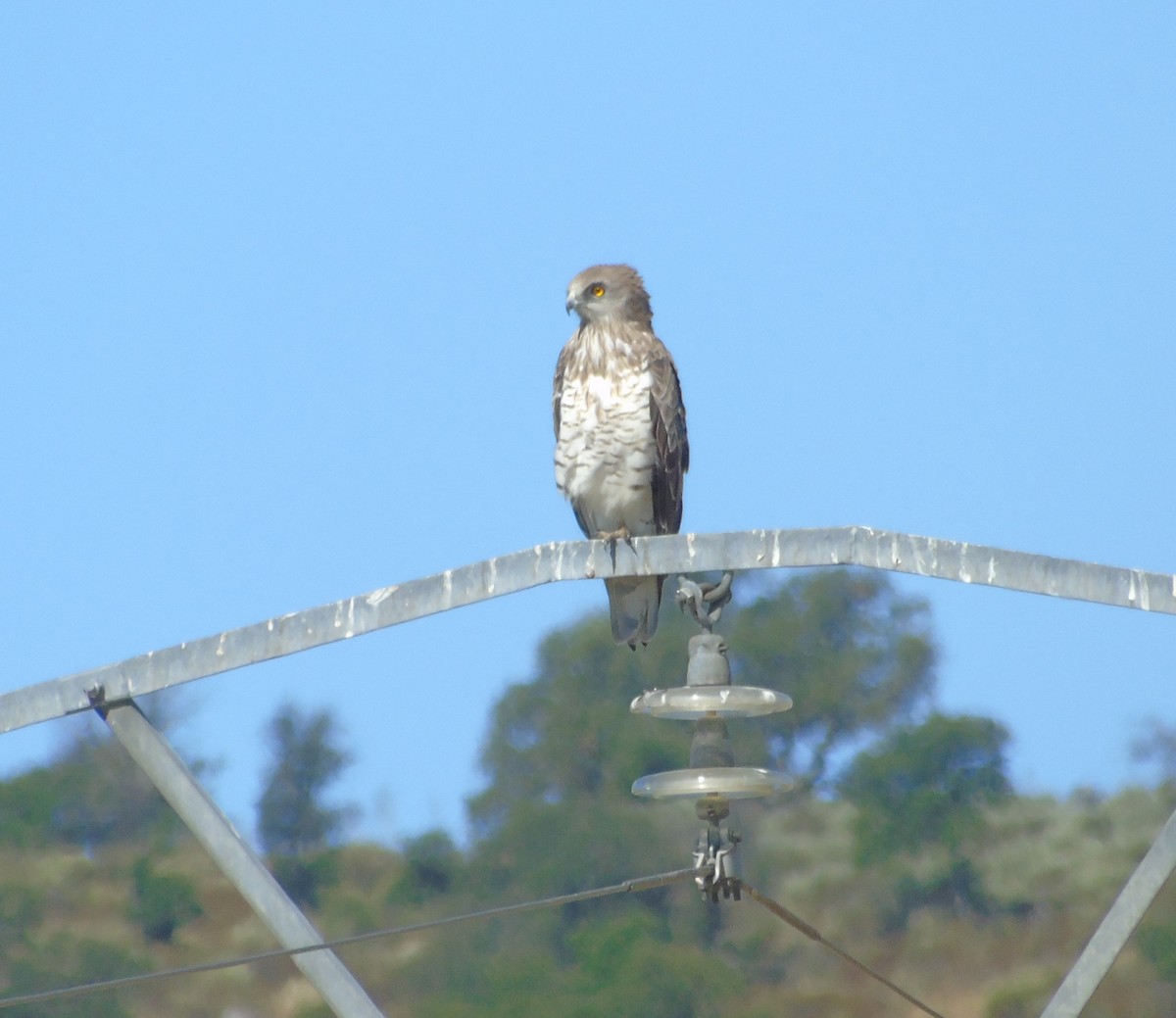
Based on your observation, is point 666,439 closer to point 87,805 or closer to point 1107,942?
point 1107,942

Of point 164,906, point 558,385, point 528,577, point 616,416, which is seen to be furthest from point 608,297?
point 164,906

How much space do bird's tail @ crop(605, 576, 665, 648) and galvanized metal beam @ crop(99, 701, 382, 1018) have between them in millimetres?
3457

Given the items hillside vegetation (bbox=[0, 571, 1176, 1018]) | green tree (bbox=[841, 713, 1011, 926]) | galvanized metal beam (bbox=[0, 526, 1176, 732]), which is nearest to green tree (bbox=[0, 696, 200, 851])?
hillside vegetation (bbox=[0, 571, 1176, 1018])

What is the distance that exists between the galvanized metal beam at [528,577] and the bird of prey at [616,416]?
3.42 m

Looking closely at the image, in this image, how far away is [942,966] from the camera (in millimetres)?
13961

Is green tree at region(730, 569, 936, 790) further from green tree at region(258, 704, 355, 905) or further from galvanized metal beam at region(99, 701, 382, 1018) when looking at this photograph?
galvanized metal beam at region(99, 701, 382, 1018)

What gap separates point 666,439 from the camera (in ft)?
26.1

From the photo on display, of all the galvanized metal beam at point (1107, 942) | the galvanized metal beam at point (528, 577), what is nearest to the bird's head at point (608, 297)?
the galvanized metal beam at point (528, 577)

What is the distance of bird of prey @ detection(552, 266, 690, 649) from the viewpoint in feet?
26.0

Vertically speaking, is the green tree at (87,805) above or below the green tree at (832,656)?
below

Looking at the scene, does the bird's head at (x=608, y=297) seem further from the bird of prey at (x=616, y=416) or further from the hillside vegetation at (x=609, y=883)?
the hillside vegetation at (x=609, y=883)

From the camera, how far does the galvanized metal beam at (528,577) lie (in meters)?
4.16

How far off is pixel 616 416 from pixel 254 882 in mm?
4131

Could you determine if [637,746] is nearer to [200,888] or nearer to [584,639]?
[584,639]
